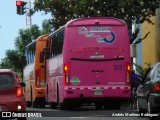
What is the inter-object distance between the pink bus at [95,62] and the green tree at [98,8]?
1020 centimetres

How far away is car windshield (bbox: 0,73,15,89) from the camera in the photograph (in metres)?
18.0

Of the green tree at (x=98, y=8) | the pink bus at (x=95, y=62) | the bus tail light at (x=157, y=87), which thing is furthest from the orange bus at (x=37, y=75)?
the bus tail light at (x=157, y=87)

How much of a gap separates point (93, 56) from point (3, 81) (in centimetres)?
808

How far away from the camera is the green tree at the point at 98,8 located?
36.3 m

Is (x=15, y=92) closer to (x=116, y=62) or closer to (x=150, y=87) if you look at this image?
(x=150, y=87)

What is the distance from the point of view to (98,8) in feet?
120

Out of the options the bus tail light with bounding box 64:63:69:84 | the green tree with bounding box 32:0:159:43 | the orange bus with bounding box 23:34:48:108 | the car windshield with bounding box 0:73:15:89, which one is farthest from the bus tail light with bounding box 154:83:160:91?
the green tree with bounding box 32:0:159:43

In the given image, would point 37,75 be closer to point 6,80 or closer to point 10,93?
point 6,80

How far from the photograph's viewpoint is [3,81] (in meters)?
18.0

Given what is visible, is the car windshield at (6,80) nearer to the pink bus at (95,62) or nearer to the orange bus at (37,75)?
the pink bus at (95,62)

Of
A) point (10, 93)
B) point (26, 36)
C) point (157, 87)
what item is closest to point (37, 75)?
point (10, 93)

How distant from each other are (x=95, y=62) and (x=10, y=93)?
8.19m

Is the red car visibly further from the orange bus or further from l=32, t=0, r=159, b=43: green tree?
l=32, t=0, r=159, b=43: green tree

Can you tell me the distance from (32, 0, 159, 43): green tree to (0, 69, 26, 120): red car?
60.3 ft
